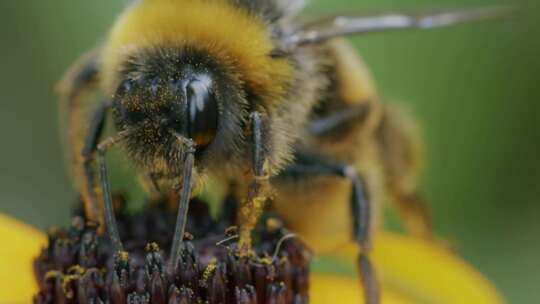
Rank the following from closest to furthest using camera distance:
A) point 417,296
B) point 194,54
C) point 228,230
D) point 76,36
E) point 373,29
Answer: point 194,54
point 228,230
point 373,29
point 417,296
point 76,36

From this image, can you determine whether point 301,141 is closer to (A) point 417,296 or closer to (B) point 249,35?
(B) point 249,35

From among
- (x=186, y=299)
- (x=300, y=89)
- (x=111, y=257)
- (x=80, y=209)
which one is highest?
(x=300, y=89)

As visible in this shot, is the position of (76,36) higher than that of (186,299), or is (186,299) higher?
(76,36)

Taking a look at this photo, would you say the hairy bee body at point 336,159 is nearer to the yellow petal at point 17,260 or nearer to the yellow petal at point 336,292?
the yellow petal at point 336,292

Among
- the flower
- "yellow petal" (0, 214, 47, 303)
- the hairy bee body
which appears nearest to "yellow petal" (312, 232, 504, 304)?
the flower

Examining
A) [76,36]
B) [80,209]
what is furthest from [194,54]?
[76,36]

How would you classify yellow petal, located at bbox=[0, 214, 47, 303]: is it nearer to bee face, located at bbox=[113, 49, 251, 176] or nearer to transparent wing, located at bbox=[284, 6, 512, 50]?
bee face, located at bbox=[113, 49, 251, 176]

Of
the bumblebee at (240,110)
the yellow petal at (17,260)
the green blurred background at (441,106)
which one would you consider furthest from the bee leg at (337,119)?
the green blurred background at (441,106)
